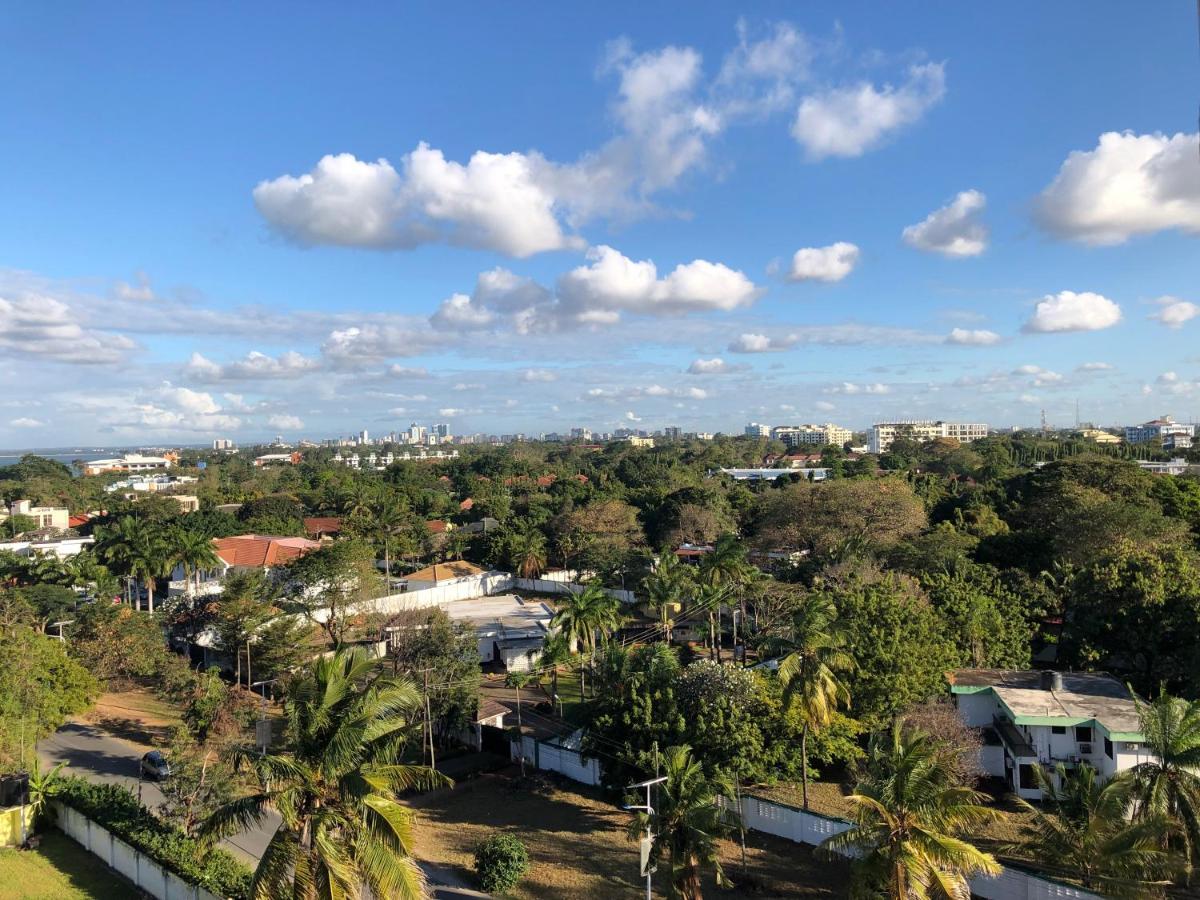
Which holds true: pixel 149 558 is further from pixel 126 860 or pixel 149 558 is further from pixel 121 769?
pixel 126 860

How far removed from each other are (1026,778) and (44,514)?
81857 millimetres

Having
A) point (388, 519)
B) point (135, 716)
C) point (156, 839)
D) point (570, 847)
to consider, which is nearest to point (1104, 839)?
point (570, 847)

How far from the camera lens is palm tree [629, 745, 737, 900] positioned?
42.3 feet

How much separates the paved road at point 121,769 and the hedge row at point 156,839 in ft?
4.82

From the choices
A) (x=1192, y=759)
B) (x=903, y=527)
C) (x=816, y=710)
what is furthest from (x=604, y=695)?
(x=903, y=527)

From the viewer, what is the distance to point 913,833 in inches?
432

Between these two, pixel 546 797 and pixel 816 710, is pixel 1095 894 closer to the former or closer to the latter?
pixel 816 710

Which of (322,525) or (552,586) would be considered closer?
(552,586)

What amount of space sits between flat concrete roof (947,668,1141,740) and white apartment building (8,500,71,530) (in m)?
77.1

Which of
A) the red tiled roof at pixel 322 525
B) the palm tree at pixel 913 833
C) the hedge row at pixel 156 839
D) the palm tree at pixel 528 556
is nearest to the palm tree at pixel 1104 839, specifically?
the palm tree at pixel 913 833

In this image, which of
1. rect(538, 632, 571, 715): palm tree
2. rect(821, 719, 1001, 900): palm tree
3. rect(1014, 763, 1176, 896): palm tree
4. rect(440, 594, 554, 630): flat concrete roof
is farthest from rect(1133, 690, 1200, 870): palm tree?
rect(440, 594, 554, 630): flat concrete roof

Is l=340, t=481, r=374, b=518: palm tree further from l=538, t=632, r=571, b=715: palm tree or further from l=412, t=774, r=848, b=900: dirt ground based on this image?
l=412, t=774, r=848, b=900: dirt ground

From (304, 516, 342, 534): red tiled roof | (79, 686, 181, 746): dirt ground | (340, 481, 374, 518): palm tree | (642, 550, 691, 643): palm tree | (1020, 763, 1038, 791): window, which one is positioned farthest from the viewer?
(304, 516, 342, 534): red tiled roof

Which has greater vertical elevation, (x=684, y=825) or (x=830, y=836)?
(x=684, y=825)
